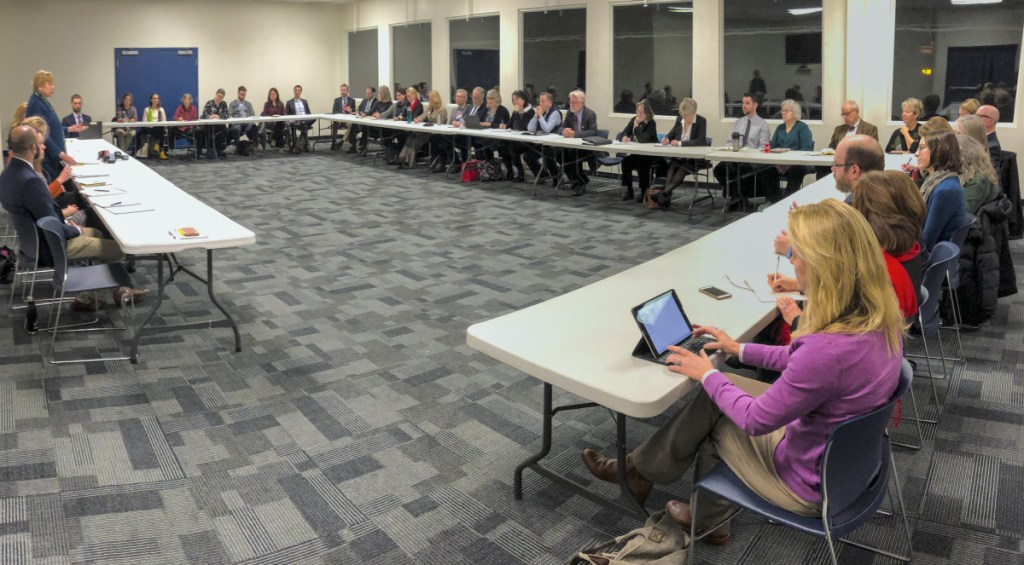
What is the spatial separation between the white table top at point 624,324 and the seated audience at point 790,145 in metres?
4.71

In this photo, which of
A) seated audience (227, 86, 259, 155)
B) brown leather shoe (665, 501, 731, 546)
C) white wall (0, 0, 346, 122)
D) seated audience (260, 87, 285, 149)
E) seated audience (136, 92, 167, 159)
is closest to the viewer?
brown leather shoe (665, 501, 731, 546)

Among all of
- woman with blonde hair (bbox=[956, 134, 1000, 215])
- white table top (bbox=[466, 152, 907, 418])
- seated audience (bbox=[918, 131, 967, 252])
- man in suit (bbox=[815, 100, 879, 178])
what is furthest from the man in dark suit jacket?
man in suit (bbox=[815, 100, 879, 178])

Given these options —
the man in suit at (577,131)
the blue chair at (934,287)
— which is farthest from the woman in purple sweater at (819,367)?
the man in suit at (577,131)

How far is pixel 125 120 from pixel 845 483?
1461 cm

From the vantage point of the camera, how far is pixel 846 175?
13.0 feet

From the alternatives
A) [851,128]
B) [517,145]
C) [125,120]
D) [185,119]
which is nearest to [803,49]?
[851,128]

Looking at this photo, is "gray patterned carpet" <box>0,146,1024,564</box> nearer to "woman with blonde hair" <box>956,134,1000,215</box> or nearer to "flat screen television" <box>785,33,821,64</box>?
"woman with blonde hair" <box>956,134,1000,215</box>

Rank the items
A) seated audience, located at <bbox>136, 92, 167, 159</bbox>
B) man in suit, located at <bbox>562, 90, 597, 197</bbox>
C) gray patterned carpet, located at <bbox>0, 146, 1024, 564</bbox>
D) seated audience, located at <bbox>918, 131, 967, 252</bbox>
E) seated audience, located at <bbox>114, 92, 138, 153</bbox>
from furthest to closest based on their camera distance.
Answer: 1. seated audience, located at <bbox>136, 92, 167, 159</bbox>
2. seated audience, located at <bbox>114, 92, 138, 153</bbox>
3. man in suit, located at <bbox>562, 90, 597, 197</bbox>
4. seated audience, located at <bbox>918, 131, 967, 252</bbox>
5. gray patterned carpet, located at <bbox>0, 146, 1024, 564</bbox>

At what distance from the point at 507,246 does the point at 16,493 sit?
4.61m

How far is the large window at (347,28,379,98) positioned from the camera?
17.1 m

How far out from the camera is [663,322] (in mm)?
2428

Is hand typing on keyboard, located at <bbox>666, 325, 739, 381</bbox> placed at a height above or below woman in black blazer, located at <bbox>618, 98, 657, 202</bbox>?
below

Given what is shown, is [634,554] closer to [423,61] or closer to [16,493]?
[16,493]

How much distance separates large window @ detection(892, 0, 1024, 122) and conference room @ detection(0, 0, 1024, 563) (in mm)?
25
